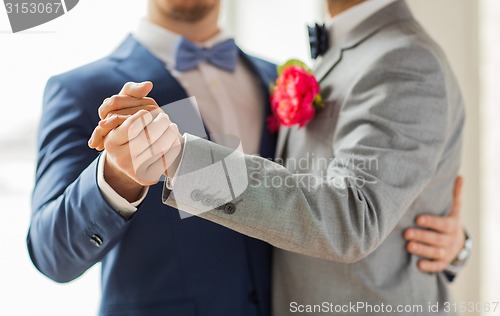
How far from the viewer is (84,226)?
103cm

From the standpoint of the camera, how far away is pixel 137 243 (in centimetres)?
119

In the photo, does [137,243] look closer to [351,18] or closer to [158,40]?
[158,40]

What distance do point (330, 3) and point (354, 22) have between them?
0.24 feet

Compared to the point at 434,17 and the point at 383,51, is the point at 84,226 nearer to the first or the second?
the point at 383,51

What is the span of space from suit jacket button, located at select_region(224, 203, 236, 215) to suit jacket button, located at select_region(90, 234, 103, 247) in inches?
9.2

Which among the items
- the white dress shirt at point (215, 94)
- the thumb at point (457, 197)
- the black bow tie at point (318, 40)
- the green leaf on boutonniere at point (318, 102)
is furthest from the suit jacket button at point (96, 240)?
the thumb at point (457, 197)

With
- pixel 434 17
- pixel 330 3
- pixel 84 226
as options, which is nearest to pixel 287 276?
pixel 84 226

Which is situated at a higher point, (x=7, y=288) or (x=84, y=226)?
(x=84, y=226)

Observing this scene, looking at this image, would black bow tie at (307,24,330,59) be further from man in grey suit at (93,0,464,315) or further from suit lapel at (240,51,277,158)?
suit lapel at (240,51,277,158)

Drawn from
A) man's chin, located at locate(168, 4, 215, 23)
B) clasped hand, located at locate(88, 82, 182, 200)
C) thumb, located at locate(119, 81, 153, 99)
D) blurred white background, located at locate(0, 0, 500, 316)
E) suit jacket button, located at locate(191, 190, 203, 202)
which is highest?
thumb, located at locate(119, 81, 153, 99)

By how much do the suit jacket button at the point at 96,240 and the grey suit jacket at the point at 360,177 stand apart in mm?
200

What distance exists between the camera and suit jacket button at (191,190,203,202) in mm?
889

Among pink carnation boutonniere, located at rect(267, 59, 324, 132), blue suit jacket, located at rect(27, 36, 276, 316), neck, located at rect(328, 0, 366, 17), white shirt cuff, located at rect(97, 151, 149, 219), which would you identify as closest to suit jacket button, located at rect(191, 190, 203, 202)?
white shirt cuff, located at rect(97, 151, 149, 219)

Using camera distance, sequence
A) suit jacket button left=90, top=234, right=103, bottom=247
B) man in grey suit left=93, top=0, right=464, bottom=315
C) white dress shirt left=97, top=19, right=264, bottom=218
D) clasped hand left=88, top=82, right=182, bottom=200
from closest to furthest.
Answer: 1. clasped hand left=88, top=82, right=182, bottom=200
2. man in grey suit left=93, top=0, right=464, bottom=315
3. suit jacket button left=90, top=234, right=103, bottom=247
4. white dress shirt left=97, top=19, right=264, bottom=218
